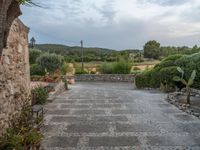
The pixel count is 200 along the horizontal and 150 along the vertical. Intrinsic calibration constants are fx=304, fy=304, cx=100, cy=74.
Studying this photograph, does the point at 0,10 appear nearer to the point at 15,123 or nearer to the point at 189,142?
the point at 15,123

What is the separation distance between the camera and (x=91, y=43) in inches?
1356

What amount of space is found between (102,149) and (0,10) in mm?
2690

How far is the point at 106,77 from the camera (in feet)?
78.0

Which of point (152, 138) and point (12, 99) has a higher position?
point (12, 99)

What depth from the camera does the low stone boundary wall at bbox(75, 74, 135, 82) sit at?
23.2 m

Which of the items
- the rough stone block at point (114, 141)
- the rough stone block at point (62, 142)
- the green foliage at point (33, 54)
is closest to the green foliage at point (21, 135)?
the rough stone block at point (62, 142)

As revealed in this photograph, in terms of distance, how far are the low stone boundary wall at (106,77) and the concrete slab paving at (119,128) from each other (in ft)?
48.0

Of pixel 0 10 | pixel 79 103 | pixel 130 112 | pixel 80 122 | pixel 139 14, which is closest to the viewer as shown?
pixel 0 10

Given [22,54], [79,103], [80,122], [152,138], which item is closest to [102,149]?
[152,138]

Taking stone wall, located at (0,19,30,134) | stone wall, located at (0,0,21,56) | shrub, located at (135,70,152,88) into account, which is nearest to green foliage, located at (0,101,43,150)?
stone wall, located at (0,19,30,134)

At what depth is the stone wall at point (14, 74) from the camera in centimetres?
443

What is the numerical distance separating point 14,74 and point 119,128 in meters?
2.23

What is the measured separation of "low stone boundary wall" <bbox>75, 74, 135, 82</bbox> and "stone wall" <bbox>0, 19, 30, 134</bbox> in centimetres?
1727

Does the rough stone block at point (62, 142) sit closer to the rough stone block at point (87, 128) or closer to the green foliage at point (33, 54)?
the rough stone block at point (87, 128)
